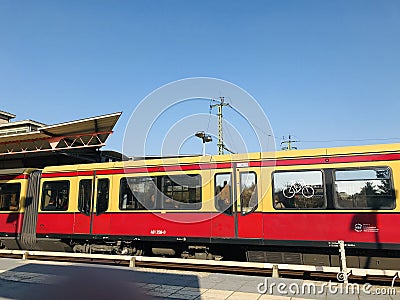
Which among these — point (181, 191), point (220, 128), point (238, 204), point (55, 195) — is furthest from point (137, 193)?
point (220, 128)

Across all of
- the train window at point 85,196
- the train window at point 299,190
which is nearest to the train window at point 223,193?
the train window at point 299,190

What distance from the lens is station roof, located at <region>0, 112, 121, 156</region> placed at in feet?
43.4

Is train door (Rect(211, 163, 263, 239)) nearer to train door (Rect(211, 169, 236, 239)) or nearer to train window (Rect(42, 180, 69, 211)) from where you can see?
train door (Rect(211, 169, 236, 239))

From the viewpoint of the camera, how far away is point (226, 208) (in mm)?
9086

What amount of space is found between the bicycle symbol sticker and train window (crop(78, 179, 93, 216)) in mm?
6388

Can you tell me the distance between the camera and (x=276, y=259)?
8828 mm

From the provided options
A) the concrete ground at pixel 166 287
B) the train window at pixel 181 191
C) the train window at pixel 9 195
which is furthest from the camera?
the train window at pixel 9 195

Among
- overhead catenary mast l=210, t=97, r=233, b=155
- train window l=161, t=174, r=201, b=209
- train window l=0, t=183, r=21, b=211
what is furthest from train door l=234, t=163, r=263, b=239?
overhead catenary mast l=210, t=97, r=233, b=155

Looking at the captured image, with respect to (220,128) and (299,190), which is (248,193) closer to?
(299,190)

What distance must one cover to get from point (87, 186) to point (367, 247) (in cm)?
855

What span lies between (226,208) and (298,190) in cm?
203

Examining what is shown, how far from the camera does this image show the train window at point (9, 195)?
1209 centimetres

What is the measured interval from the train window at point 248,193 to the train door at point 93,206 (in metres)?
4.47

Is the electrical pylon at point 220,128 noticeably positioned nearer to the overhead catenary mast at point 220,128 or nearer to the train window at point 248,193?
the overhead catenary mast at point 220,128
